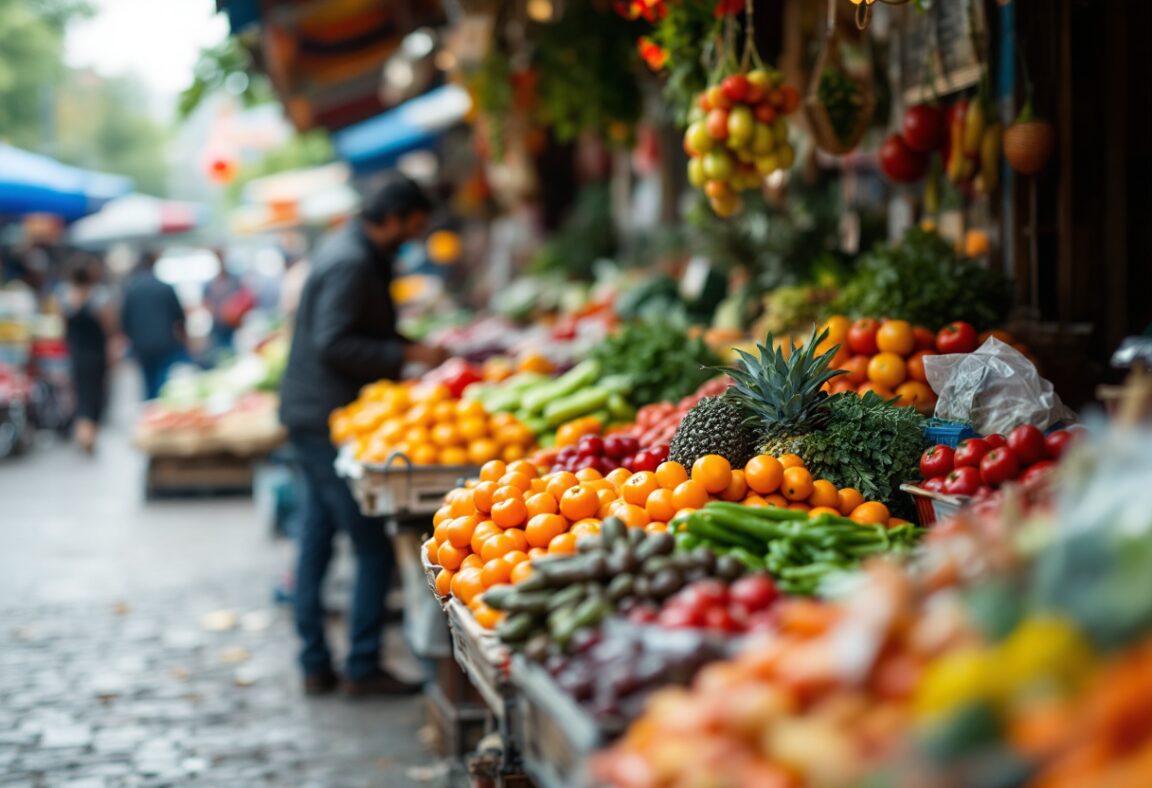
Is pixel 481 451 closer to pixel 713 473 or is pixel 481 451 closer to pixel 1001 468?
pixel 713 473

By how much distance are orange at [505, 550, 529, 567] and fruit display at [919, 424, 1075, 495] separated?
3.96ft

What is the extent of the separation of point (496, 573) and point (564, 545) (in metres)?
0.22

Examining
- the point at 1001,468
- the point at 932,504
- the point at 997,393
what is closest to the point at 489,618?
the point at 932,504

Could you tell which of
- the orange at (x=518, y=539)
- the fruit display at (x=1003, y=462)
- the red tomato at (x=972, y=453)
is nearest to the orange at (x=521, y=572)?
the orange at (x=518, y=539)

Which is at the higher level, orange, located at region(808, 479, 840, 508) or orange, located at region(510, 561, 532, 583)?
orange, located at region(808, 479, 840, 508)

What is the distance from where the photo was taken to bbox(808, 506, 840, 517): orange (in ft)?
11.3

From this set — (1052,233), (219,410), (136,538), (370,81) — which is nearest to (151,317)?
(219,410)

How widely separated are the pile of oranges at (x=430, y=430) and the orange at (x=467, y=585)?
5.97ft

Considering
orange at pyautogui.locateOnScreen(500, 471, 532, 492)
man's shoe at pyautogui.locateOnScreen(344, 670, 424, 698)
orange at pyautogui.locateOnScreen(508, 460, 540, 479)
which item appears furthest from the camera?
man's shoe at pyautogui.locateOnScreen(344, 670, 424, 698)

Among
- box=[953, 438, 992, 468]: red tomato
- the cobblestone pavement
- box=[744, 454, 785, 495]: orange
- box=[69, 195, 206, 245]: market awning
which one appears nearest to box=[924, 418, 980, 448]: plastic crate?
box=[953, 438, 992, 468]: red tomato

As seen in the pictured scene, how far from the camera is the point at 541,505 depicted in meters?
3.85

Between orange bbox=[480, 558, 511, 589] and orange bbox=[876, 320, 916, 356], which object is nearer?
orange bbox=[480, 558, 511, 589]

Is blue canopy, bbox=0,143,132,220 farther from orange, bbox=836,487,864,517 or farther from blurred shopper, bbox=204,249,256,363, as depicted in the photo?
orange, bbox=836,487,864,517

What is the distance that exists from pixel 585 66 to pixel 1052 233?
3910 mm
